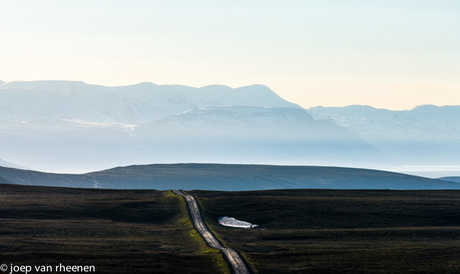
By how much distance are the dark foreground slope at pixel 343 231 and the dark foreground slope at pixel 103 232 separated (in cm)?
632

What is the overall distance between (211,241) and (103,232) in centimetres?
1929

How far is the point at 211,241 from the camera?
9494 cm

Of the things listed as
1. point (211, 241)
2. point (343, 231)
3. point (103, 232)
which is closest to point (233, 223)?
point (343, 231)

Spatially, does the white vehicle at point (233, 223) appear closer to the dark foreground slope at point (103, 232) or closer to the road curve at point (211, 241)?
the road curve at point (211, 241)

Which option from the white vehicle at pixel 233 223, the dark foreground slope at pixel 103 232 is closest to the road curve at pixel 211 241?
the dark foreground slope at pixel 103 232

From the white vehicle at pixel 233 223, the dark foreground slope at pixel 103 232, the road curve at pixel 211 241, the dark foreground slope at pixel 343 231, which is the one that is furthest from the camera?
the white vehicle at pixel 233 223

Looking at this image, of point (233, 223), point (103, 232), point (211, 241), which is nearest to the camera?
point (211, 241)

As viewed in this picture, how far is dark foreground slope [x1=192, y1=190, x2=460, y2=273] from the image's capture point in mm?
76688

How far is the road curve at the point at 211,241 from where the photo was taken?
240ft

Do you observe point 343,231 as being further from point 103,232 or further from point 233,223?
point 103,232

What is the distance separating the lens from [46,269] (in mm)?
67625

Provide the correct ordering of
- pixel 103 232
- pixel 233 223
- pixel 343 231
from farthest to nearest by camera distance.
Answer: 1. pixel 233 223
2. pixel 343 231
3. pixel 103 232

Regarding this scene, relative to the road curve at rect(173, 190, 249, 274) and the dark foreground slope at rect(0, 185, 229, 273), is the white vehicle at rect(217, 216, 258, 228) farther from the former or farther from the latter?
the dark foreground slope at rect(0, 185, 229, 273)

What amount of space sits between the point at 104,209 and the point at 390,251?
65.5 metres
